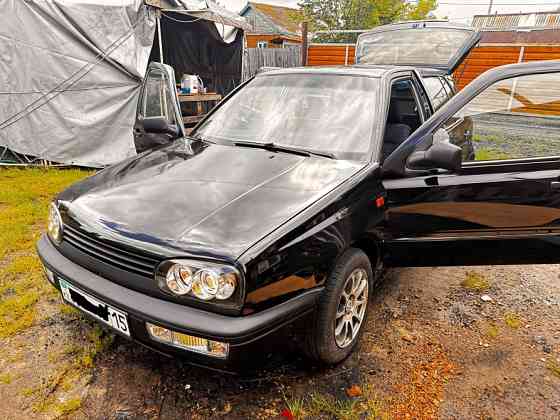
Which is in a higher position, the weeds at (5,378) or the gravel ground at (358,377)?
the weeds at (5,378)

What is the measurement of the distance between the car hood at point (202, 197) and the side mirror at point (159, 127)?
608 millimetres

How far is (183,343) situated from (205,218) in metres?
0.58

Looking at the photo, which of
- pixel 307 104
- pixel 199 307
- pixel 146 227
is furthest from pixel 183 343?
pixel 307 104

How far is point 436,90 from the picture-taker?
4.11 meters

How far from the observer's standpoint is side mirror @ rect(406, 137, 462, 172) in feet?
7.39

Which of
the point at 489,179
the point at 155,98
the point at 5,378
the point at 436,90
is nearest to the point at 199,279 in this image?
the point at 5,378

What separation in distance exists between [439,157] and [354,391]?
1.40 metres

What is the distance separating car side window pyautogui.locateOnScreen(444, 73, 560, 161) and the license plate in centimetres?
217

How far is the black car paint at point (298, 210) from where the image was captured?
1.80 meters

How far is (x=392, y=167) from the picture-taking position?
8.09 feet

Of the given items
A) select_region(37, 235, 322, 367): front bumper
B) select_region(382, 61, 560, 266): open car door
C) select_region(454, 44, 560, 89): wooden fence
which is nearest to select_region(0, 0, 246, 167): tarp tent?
select_region(37, 235, 322, 367): front bumper

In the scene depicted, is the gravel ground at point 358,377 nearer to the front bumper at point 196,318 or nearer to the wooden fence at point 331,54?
the front bumper at point 196,318

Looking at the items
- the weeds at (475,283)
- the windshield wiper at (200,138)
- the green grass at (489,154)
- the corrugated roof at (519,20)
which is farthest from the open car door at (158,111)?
the corrugated roof at (519,20)

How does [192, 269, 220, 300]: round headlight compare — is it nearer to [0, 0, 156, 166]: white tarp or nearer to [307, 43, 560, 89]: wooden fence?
[0, 0, 156, 166]: white tarp
